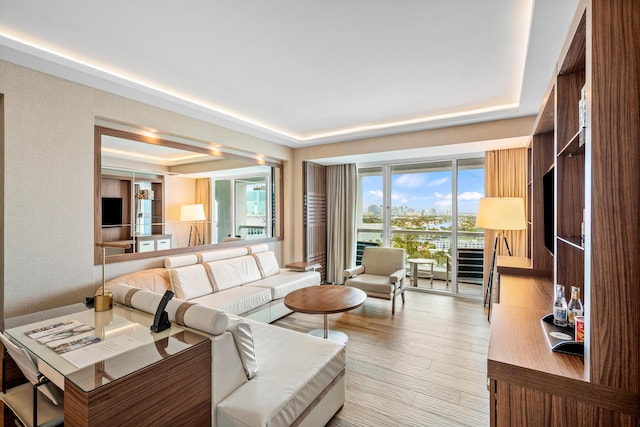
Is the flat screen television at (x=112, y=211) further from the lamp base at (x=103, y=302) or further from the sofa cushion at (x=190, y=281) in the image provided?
the lamp base at (x=103, y=302)

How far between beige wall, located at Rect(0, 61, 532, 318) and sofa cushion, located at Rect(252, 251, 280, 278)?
62.1 inches

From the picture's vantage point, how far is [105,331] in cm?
155

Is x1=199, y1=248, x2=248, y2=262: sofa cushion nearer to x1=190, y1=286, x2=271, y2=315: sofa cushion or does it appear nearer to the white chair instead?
x1=190, y1=286, x2=271, y2=315: sofa cushion

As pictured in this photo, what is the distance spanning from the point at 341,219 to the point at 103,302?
13.6ft

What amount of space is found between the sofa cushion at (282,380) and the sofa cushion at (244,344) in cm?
7

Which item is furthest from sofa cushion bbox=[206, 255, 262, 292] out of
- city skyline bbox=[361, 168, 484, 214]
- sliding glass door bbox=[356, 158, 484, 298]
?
city skyline bbox=[361, 168, 484, 214]

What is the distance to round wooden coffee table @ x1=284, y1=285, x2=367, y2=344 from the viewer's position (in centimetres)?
281

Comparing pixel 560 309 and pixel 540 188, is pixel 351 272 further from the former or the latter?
pixel 560 309

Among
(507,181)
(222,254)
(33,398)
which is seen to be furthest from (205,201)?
(507,181)

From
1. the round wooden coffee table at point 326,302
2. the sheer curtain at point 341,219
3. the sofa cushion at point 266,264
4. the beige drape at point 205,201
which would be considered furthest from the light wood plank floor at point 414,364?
the beige drape at point 205,201

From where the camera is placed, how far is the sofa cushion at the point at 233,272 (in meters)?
3.53

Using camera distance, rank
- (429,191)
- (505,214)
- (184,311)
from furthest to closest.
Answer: (429,191) → (505,214) → (184,311)

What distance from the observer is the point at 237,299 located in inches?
124

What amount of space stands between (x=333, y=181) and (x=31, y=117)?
13.8ft
